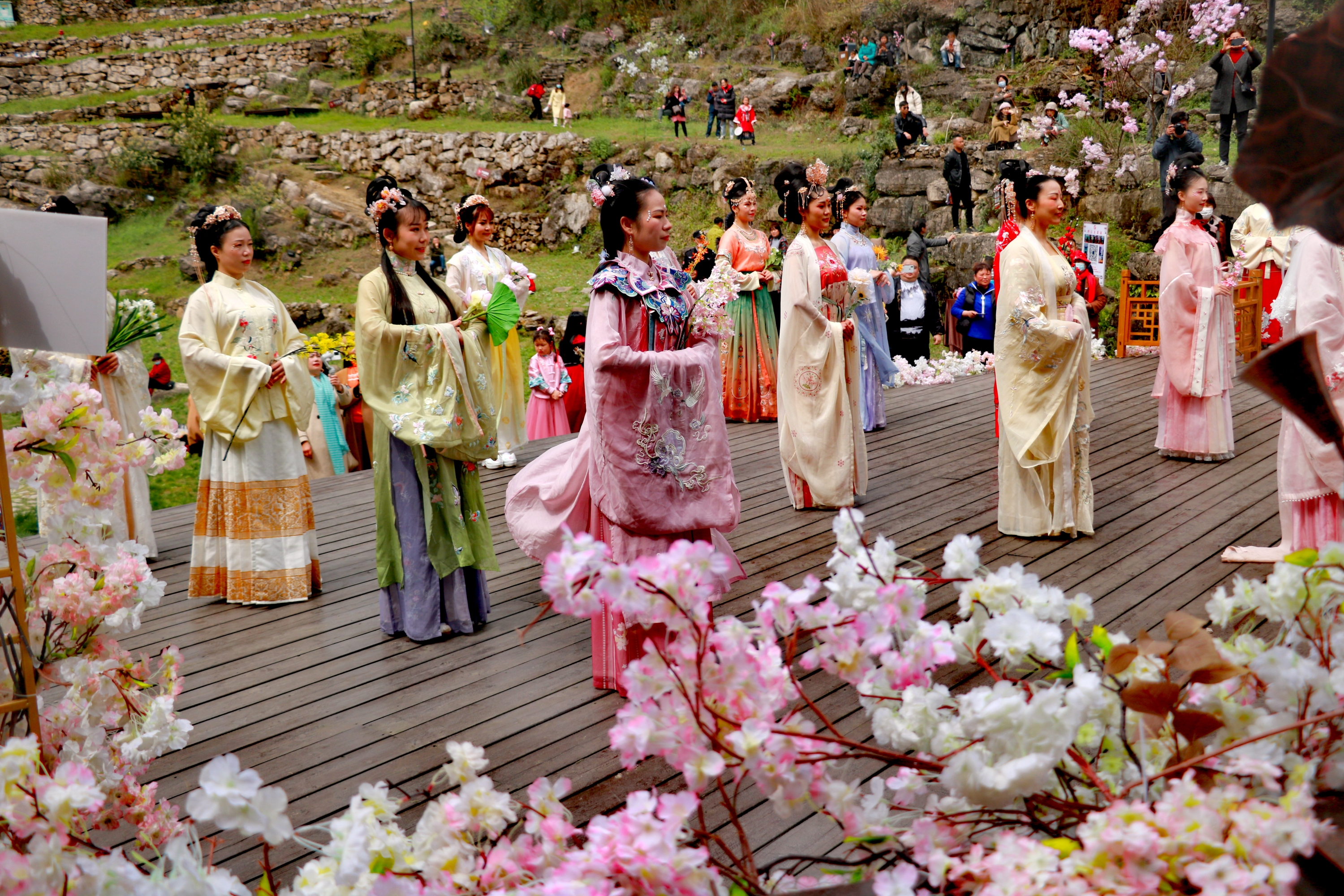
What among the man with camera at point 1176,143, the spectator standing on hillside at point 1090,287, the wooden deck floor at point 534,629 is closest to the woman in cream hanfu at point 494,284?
the wooden deck floor at point 534,629

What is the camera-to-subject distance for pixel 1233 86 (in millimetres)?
13000

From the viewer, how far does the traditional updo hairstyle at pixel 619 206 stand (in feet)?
11.2

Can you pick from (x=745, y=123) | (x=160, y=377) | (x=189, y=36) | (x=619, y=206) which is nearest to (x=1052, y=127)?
(x=745, y=123)

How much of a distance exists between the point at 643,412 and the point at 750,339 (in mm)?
4546

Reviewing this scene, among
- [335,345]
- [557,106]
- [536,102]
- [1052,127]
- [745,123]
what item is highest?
[536,102]

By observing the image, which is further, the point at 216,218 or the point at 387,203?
the point at 216,218

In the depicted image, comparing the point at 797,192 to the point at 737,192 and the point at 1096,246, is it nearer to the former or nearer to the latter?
the point at 737,192

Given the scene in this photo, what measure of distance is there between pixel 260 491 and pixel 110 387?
3.72 ft

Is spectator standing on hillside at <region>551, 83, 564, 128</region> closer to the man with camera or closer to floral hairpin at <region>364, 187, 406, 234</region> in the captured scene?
the man with camera

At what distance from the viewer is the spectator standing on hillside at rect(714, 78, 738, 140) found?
20672mm

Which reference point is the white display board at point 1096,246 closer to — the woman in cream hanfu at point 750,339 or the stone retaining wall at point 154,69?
the woman in cream hanfu at point 750,339

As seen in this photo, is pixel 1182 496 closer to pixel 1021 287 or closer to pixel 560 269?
pixel 1021 287

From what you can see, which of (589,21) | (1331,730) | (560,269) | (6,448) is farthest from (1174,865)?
(589,21)

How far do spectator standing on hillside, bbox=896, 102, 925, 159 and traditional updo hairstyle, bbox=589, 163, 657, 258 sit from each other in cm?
1514
